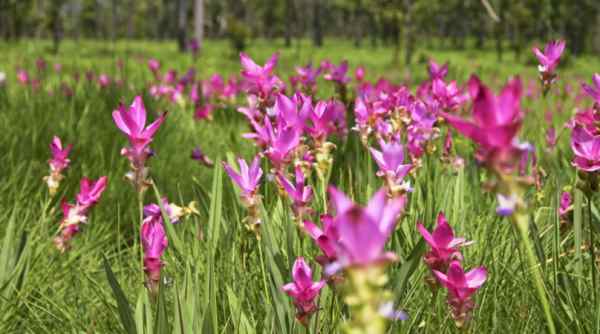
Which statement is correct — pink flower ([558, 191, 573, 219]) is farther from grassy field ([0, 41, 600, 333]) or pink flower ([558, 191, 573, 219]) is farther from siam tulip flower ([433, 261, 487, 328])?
siam tulip flower ([433, 261, 487, 328])

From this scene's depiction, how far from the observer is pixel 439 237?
0.95m

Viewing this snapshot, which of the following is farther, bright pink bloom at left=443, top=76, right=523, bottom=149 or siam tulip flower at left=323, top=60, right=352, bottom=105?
siam tulip flower at left=323, top=60, right=352, bottom=105

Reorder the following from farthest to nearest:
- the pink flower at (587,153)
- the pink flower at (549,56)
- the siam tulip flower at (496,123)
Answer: the pink flower at (549,56) < the pink flower at (587,153) < the siam tulip flower at (496,123)

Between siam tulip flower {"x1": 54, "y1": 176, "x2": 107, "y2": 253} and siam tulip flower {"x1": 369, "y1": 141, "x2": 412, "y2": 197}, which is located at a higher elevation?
siam tulip flower {"x1": 369, "y1": 141, "x2": 412, "y2": 197}

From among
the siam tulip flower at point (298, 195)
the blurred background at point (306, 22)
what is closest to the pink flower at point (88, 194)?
the siam tulip flower at point (298, 195)

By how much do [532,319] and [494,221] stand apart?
55 centimetres

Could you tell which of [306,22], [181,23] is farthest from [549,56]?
[306,22]

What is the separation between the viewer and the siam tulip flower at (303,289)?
89 cm

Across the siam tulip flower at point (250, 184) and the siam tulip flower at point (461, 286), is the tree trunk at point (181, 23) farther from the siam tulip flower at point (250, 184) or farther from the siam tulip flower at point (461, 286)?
the siam tulip flower at point (461, 286)

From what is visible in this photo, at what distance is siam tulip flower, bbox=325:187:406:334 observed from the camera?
427mm

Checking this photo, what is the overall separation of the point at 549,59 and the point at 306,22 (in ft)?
250

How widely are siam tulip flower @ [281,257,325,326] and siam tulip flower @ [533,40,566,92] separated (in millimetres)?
905

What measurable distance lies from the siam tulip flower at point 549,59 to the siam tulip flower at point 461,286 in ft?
2.45

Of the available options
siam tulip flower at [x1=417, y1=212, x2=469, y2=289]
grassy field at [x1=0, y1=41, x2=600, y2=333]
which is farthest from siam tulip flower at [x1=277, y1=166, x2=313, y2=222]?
siam tulip flower at [x1=417, y1=212, x2=469, y2=289]
